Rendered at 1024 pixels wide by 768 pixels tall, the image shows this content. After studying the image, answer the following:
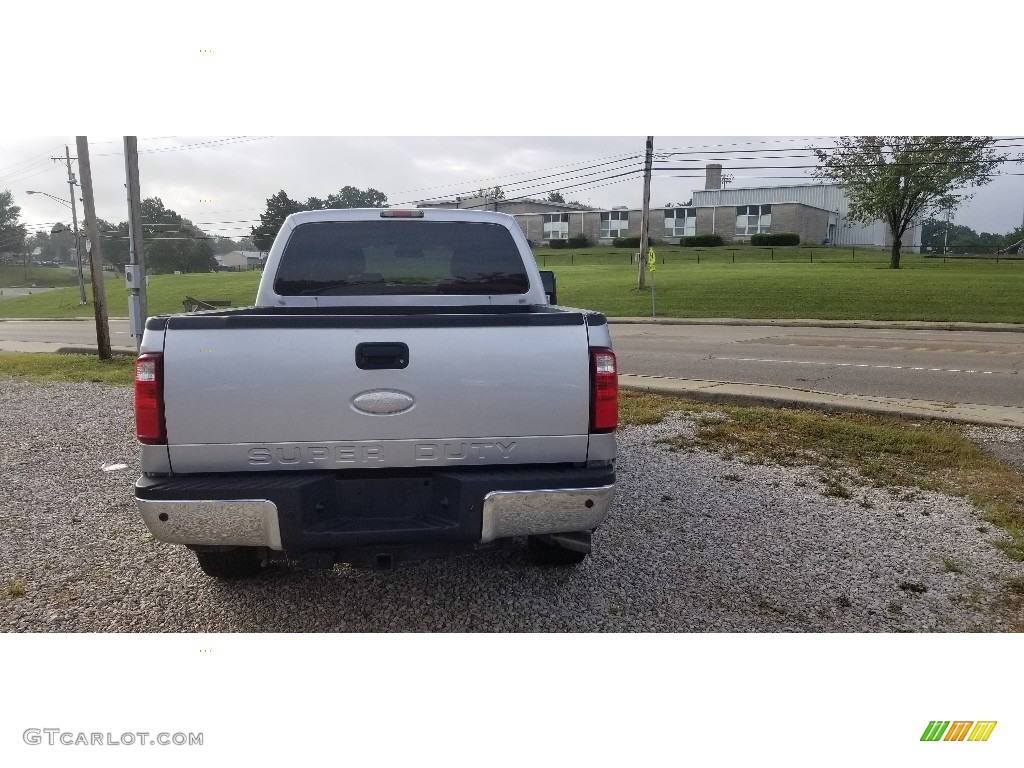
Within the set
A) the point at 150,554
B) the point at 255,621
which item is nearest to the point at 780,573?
the point at 255,621

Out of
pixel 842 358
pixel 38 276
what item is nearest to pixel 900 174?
pixel 842 358

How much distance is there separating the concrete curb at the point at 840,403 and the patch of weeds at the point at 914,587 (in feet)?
13.9

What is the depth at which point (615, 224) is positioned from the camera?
55.2 m

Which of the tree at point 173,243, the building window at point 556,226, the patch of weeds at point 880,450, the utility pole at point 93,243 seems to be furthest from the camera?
the building window at point 556,226

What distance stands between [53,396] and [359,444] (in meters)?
9.45

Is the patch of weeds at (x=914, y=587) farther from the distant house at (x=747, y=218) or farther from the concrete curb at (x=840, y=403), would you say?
the distant house at (x=747, y=218)

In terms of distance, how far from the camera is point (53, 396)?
10578mm

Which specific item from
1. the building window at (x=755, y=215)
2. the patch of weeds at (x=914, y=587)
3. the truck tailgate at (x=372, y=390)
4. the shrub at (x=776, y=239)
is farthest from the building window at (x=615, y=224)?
the truck tailgate at (x=372, y=390)

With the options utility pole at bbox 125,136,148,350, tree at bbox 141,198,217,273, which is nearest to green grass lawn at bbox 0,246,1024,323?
tree at bbox 141,198,217,273

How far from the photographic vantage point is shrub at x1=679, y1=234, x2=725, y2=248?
5481 centimetres

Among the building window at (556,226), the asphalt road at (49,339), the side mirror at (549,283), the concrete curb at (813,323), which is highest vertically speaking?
the building window at (556,226)

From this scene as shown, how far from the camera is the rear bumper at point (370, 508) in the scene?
9.80ft

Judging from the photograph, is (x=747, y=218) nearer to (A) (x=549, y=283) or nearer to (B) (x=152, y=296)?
(B) (x=152, y=296)

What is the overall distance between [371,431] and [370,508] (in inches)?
13.4
